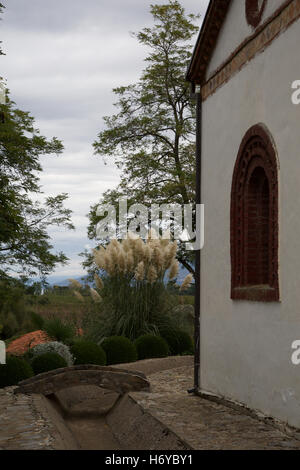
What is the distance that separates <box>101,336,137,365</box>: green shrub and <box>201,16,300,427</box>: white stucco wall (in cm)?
340

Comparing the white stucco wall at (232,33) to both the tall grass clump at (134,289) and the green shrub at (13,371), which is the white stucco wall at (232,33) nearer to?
the tall grass clump at (134,289)

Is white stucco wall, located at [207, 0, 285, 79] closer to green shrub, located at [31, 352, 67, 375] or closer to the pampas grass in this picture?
the pampas grass

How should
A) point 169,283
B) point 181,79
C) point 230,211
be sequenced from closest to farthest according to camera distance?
point 230,211, point 169,283, point 181,79

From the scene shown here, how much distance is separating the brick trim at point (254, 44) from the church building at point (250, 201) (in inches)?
0.5

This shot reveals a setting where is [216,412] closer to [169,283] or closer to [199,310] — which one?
[199,310]

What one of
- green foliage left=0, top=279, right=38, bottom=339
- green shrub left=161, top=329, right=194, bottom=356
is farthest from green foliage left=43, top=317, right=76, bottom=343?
green foliage left=0, top=279, right=38, bottom=339

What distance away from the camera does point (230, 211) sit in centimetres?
799

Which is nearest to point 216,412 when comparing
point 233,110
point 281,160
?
point 281,160

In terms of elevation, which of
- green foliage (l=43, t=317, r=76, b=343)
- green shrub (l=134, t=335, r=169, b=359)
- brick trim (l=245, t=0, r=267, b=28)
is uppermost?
brick trim (l=245, t=0, r=267, b=28)

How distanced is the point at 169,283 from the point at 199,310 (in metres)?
4.93

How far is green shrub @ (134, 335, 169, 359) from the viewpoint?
12.6m

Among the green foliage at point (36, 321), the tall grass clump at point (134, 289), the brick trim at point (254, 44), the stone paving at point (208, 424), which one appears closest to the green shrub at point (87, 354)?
the tall grass clump at point (134, 289)

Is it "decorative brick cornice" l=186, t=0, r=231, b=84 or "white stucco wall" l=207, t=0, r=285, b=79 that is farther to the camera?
"decorative brick cornice" l=186, t=0, r=231, b=84
